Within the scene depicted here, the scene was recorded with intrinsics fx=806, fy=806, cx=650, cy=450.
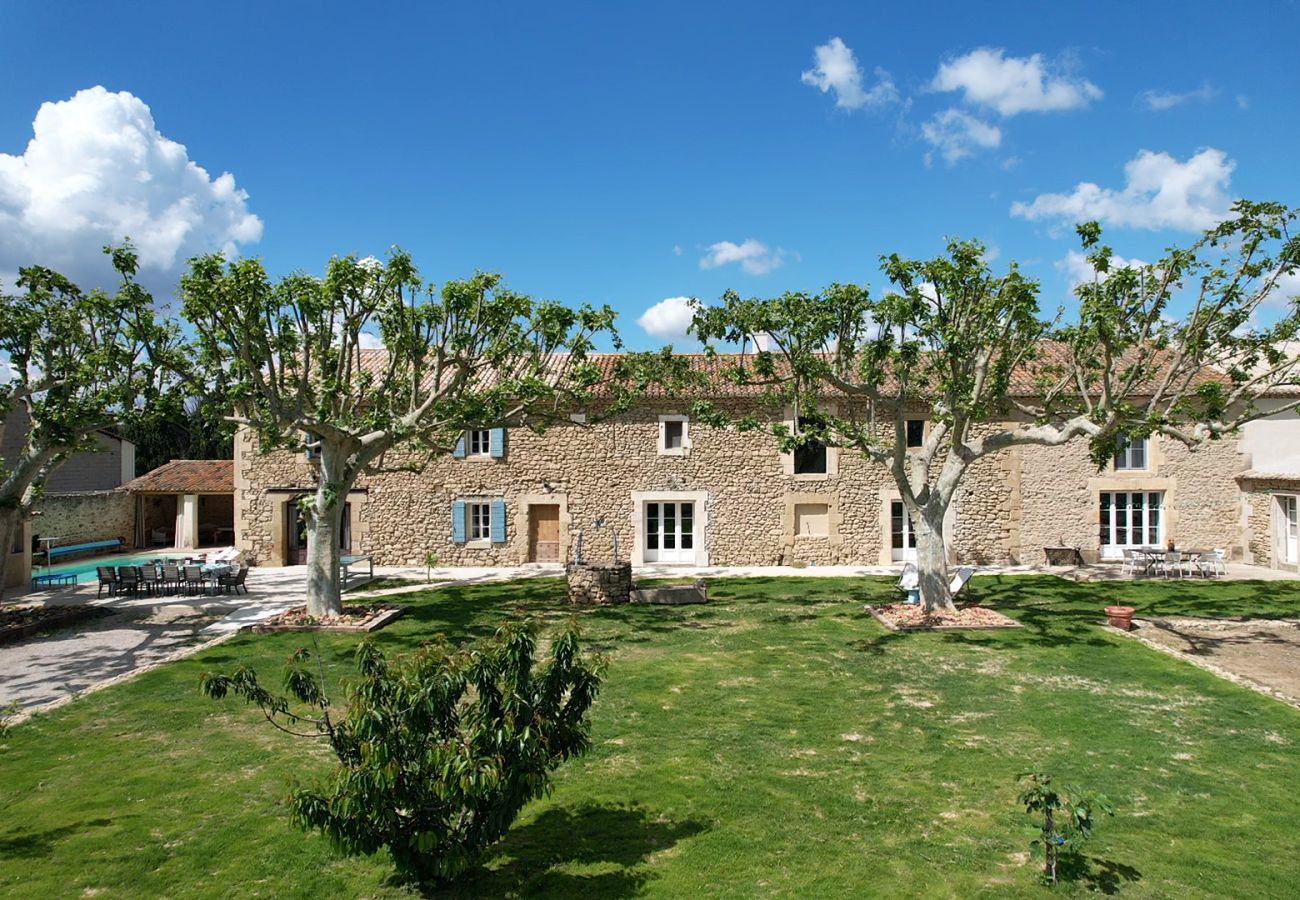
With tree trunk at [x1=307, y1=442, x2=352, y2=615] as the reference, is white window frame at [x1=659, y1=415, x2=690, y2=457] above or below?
above

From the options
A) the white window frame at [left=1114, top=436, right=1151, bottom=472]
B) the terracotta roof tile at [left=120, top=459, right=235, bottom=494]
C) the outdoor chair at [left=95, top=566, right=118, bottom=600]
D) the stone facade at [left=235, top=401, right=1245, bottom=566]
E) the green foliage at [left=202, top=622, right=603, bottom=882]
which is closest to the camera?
the green foliage at [left=202, top=622, right=603, bottom=882]

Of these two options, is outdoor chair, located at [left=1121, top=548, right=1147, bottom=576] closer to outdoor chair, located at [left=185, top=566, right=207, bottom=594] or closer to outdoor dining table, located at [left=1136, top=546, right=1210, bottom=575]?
outdoor dining table, located at [left=1136, top=546, right=1210, bottom=575]

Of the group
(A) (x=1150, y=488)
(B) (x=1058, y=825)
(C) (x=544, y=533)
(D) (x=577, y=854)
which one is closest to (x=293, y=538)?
(C) (x=544, y=533)

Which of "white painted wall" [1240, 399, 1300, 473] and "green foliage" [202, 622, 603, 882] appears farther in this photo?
"white painted wall" [1240, 399, 1300, 473]

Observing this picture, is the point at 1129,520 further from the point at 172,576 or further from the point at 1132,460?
the point at 172,576

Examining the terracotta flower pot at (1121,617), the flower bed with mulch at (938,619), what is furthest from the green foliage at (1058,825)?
the terracotta flower pot at (1121,617)

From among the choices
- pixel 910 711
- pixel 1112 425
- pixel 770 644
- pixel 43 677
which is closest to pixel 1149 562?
pixel 1112 425

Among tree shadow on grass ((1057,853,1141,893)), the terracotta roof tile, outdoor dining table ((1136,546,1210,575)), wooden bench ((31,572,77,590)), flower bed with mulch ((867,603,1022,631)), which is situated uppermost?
the terracotta roof tile

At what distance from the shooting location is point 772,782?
22.3 ft

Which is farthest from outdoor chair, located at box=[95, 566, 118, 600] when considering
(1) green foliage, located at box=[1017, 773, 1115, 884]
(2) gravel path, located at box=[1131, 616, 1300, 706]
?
(2) gravel path, located at box=[1131, 616, 1300, 706]

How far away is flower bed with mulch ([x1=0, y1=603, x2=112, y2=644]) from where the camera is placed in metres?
12.7

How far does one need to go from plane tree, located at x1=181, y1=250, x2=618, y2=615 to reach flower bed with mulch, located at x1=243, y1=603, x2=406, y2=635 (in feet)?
0.79

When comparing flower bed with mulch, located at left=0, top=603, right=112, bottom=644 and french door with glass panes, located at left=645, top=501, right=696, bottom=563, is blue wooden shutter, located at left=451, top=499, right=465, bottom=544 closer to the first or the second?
french door with glass panes, located at left=645, top=501, right=696, bottom=563

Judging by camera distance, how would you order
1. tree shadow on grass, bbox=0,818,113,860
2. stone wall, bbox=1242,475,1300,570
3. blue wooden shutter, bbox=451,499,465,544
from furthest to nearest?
blue wooden shutter, bbox=451,499,465,544 < stone wall, bbox=1242,475,1300,570 < tree shadow on grass, bbox=0,818,113,860
